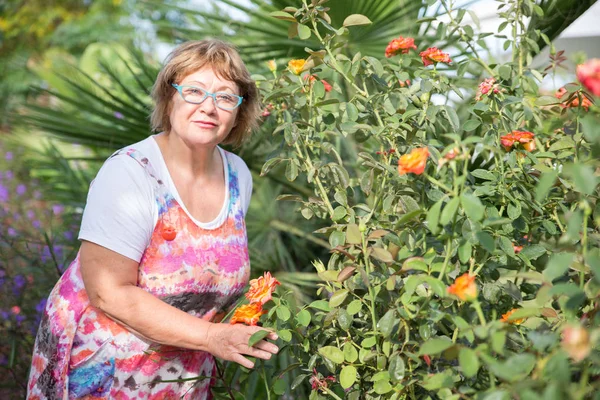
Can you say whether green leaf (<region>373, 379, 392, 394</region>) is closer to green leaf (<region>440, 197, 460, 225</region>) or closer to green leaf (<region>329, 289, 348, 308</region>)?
green leaf (<region>329, 289, 348, 308</region>)

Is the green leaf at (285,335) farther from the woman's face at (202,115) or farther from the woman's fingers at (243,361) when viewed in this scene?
the woman's face at (202,115)

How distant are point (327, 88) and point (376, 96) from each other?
22cm

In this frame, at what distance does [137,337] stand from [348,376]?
542mm

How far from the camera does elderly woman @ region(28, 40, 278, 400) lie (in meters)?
1.43

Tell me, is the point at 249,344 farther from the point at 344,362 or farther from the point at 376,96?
the point at 376,96

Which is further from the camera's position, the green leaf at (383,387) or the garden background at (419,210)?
the green leaf at (383,387)

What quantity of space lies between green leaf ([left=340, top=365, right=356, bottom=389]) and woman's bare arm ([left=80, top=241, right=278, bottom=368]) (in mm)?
266

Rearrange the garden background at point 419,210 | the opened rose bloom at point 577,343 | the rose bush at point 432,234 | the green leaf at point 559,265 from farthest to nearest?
the rose bush at point 432,234, the garden background at point 419,210, the green leaf at point 559,265, the opened rose bloom at point 577,343

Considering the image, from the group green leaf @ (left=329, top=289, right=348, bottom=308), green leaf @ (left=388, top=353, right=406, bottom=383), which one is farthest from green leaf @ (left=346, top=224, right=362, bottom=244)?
green leaf @ (left=388, top=353, right=406, bottom=383)

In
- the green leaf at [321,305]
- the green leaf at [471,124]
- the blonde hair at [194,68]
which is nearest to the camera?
the green leaf at [321,305]

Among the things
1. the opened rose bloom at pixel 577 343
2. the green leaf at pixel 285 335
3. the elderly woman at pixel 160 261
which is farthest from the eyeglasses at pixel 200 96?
the opened rose bloom at pixel 577 343

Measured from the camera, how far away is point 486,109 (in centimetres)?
139

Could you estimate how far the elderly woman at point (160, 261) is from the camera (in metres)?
1.43

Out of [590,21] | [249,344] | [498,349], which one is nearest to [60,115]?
[249,344]
